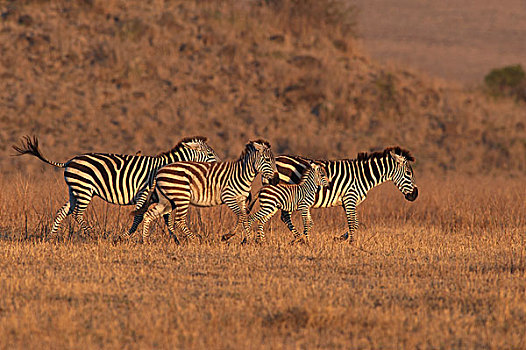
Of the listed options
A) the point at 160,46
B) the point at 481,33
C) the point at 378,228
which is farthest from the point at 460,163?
the point at 481,33

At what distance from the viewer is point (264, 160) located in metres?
12.9

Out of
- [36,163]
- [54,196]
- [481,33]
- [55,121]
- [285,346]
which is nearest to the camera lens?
[285,346]

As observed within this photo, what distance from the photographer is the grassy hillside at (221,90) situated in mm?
30328

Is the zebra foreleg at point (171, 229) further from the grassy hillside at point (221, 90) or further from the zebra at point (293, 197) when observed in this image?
the grassy hillside at point (221, 90)

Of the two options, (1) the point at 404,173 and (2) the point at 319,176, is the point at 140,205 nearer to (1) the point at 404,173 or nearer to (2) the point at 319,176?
(2) the point at 319,176

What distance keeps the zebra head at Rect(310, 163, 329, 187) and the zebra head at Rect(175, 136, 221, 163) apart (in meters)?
1.88

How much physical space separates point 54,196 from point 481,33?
78213 mm

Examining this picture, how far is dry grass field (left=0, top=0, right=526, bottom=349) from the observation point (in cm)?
746

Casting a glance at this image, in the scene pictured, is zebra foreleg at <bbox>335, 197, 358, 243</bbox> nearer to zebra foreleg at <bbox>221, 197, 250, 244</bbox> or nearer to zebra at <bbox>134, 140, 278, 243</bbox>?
zebra at <bbox>134, 140, 278, 243</bbox>

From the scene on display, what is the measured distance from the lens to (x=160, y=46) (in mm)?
34531

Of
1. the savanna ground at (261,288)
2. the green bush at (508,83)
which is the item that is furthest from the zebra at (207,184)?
the green bush at (508,83)

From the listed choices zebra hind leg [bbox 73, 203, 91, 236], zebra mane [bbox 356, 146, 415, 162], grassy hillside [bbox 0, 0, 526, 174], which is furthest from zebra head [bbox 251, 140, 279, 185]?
grassy hillside [bbox 0, 0, 526, 174]

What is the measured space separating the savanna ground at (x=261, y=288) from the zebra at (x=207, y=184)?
545 mm

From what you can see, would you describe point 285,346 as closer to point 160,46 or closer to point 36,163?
point 36,163
